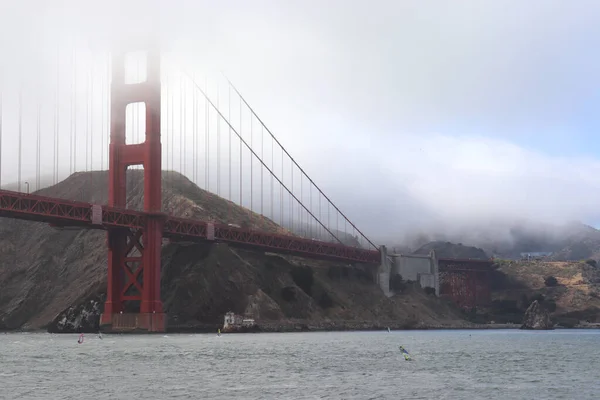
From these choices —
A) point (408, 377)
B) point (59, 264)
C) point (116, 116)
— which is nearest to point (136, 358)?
point (408, 377)

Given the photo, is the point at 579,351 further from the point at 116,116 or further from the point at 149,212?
the point at 116,116

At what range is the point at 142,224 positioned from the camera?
11156 cm

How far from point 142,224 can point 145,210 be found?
1.70 m

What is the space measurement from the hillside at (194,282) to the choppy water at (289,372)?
35.5 metres

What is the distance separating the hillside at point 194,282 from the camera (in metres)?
126

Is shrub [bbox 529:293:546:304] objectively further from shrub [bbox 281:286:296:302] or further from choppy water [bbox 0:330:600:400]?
choppy water [bbox 0:330:600:400]

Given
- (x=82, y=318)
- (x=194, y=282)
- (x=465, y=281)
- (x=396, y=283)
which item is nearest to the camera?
(x=82, y=318)

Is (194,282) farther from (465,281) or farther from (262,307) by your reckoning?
(465,281)

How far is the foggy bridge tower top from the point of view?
11325 centimetres

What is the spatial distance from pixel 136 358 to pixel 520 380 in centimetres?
2829

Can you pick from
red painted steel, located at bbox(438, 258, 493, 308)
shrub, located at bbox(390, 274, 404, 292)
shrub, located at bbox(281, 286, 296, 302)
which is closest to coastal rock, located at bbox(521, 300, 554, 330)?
red painted steel, located at bbox(438, 258, 493, 308)

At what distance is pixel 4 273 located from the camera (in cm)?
14638

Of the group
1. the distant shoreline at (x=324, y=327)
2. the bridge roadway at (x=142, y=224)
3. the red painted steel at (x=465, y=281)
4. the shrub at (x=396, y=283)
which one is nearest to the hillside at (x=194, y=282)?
the distant shoreline at (x=324, y=327)

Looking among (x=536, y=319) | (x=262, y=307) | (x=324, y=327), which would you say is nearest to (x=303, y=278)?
(x=324, y=327)
